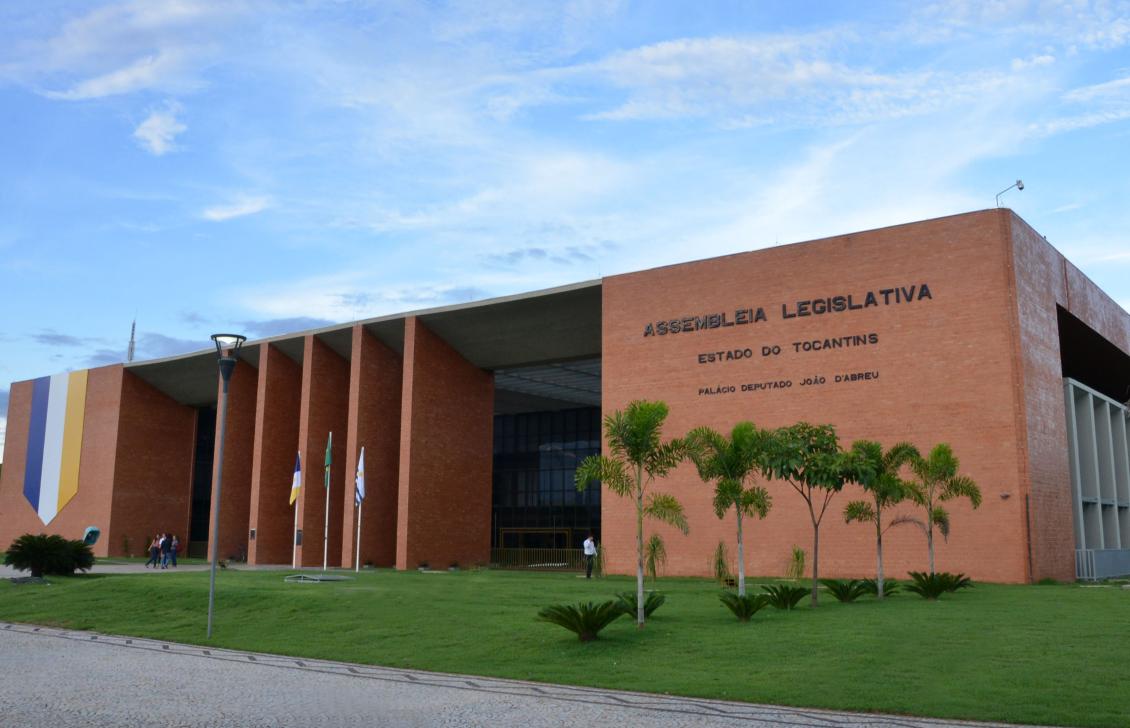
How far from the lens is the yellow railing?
50.3 meters

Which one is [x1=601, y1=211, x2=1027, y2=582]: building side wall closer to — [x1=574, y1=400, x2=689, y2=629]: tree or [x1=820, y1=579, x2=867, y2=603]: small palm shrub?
[x1=820, y1=579, x2=867, y2=603]: small palm shrub

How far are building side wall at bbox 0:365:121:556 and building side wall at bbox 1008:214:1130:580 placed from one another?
46.6 m

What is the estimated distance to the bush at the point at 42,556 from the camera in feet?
104

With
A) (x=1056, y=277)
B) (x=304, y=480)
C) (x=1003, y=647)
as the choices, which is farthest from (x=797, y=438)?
(x=304, y=480)

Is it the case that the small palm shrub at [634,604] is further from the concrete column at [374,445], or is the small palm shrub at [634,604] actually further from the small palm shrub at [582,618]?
the concrete column at [374,445]

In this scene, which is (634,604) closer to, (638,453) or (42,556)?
(638,453)

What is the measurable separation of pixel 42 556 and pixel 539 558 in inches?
1040

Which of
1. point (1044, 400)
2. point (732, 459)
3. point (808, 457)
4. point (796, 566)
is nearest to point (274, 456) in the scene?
point (796, 566)

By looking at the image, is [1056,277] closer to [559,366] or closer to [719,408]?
[719,408]

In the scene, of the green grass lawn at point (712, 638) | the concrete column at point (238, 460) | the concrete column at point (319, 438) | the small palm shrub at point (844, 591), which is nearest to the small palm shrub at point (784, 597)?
the green grass lawn at point (712, 638)

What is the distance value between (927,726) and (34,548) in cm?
3051

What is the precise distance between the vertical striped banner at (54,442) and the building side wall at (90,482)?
48cm

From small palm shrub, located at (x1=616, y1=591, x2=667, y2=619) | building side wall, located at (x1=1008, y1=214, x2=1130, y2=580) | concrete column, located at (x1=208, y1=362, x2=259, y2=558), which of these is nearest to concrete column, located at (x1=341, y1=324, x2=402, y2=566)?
concrete column, located at (x1=208, y1=362, x2=259, y2=558)

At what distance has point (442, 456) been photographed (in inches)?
1714
